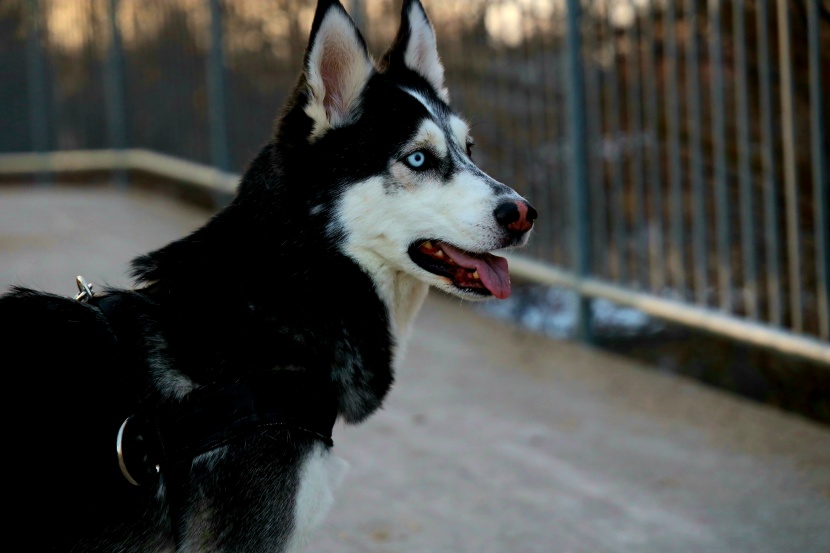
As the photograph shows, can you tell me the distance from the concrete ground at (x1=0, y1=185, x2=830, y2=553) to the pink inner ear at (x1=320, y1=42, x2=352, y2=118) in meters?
0.56

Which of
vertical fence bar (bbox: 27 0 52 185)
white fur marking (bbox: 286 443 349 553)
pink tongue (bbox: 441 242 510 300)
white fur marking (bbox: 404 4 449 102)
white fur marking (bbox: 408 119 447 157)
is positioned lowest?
vertical fence bar (bbox: 27 0 52 185)

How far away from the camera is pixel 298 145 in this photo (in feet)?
8.94

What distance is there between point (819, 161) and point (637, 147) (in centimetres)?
128

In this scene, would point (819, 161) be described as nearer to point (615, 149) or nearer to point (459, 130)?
point (615, 149)

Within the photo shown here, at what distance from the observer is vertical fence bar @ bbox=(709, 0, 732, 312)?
16.2 feet

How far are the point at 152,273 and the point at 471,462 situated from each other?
2.13m

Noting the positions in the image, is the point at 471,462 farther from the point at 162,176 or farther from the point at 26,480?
the point at 162,176

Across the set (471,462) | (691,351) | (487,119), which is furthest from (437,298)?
(471,462)

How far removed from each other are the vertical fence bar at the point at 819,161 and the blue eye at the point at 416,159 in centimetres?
234

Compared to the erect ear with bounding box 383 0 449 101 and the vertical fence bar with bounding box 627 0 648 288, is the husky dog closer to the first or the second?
the erect ear with bounding box 383 0 449 101

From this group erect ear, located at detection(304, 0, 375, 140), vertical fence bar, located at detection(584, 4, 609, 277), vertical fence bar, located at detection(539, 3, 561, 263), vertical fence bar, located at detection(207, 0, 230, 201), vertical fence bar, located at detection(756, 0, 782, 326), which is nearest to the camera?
erect ear, located at detection(304, 0, 375, 140)

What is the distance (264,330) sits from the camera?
8.29ft

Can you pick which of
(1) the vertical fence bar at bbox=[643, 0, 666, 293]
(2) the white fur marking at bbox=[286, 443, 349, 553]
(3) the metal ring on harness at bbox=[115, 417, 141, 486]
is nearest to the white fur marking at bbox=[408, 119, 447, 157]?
(2) the white fur marking at bbox=[286, 443, 349, 553]

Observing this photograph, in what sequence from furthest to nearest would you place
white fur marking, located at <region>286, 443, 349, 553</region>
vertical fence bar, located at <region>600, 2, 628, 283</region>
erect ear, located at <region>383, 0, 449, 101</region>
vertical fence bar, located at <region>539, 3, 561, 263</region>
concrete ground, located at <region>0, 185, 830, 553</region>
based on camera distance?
vertical fence bar, located at <region>539, 3, 561, 263</region>, vertical fence bar, located at <region>600, 2, 628, 283</region>, concrete ground, located at <region>0, 185, 830, 553</region>, erect ear, located at <region>383, 0, 449, 101</region>, white fur marking, located at <region>286, 443, 349, 553</region>
